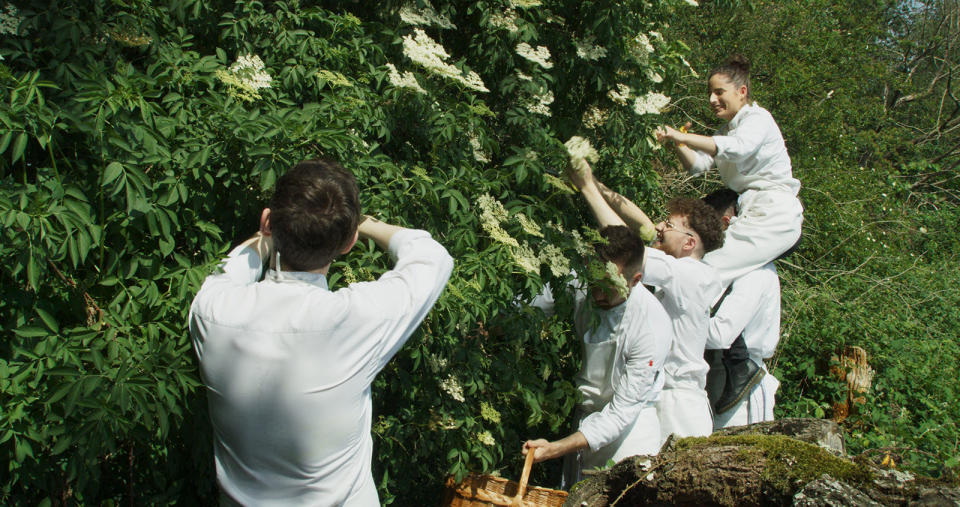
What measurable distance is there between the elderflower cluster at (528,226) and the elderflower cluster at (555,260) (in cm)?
8

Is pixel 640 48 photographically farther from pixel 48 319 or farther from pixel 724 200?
pixel 48 319

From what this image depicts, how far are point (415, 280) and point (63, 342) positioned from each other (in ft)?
3.65

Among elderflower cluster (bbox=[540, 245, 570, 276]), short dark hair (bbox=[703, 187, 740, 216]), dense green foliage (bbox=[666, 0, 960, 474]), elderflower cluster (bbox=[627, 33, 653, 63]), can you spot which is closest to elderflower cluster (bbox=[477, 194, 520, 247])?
elderflower cluster (bbox=[540, 245, 570, 276])

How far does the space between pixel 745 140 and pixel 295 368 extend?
328 cm

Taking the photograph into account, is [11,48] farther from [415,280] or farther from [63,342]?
[415,280]

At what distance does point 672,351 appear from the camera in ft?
13.3

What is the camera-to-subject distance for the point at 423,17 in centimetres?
327

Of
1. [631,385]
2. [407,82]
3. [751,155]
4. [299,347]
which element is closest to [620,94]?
[751,155]

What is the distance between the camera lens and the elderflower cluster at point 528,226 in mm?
3055

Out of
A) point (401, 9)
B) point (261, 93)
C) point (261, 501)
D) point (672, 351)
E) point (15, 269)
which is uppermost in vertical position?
point (401, 9)

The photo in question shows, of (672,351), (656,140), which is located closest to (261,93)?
(656,140)

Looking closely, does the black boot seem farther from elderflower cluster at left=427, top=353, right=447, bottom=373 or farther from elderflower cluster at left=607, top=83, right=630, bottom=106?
elderflower cluster at left=427, top=353, right=447, bottom=373

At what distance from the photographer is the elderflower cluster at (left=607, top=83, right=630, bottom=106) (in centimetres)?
362

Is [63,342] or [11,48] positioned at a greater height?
[11,48]
